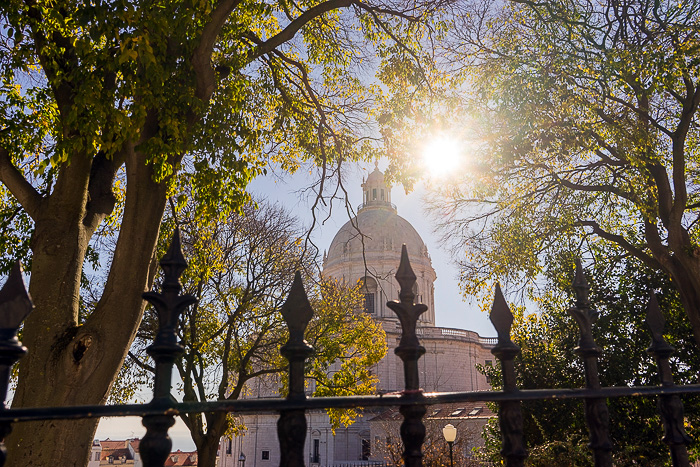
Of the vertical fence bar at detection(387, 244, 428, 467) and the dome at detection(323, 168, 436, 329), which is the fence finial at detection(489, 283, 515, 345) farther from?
the dome at detection(323, 168, 436, 329)

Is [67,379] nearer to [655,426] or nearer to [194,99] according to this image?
[194,99]

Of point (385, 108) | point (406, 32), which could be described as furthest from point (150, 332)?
point (406, 32)

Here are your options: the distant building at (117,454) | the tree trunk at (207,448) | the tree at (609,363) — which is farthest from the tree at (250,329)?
the distant building at (117,454)

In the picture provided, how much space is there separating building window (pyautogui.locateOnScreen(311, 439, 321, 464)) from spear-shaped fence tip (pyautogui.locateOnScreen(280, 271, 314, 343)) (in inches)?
1842

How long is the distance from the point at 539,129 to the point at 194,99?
8.92 m

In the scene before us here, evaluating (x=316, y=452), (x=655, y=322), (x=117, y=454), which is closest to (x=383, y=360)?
(x=316, y=452)

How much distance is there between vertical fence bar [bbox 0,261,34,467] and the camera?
2.30 m

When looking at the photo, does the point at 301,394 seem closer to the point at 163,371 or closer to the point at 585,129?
the point at 163,371

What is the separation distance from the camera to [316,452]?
46.9 meters

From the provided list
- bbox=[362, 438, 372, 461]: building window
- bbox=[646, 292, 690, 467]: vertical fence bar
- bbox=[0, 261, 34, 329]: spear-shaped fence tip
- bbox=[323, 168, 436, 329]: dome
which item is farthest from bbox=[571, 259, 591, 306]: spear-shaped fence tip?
bbox=[323, 168, 436, 329]: dome

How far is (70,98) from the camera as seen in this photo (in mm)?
6461

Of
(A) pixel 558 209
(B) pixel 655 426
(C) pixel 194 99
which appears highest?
(A) pixel 558 209

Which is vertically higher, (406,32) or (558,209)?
(406,32)

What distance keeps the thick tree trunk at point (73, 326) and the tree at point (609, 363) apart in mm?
10821
